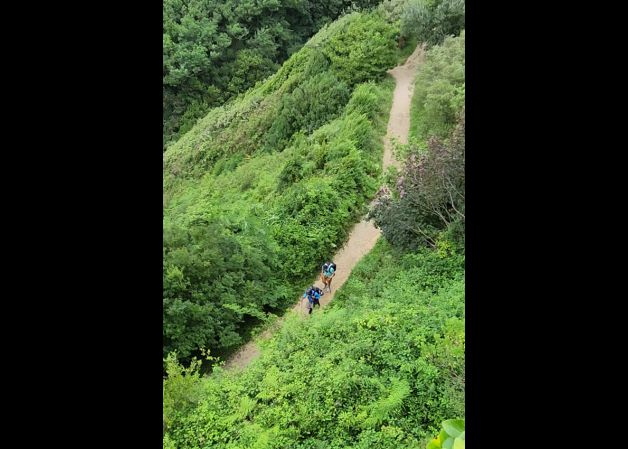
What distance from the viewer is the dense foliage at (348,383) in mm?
7074

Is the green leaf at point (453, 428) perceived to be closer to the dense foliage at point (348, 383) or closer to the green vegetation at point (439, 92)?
the dense foliage at point (348, 383)

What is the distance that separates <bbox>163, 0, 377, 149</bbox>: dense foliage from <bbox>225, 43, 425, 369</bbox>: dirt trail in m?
7.85

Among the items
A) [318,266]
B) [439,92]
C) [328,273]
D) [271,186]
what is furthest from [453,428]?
[439,92]

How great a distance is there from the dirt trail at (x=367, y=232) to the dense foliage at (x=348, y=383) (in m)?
0.87

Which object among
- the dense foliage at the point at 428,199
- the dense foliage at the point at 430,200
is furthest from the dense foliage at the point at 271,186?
the dense foliage at the point at 430,200

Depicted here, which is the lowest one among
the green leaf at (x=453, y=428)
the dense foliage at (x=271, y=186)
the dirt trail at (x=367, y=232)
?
the dirt trail at (x=367, y=232)

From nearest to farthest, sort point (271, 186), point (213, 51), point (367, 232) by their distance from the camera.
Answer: point (367, 232) → point (271, 186) → point (213, 51)

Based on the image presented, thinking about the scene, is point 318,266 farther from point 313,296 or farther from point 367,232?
point 313,296

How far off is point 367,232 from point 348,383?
5427 millimetres

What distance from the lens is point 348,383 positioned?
300 inches

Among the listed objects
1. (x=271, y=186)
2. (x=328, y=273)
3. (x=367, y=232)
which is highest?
(x=271, y=186)

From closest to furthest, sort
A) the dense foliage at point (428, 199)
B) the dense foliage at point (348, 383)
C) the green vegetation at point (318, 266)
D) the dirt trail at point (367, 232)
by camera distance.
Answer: the dense foliage at point (348, 383), the green vegetation at point (318, 266), the dense foliage at point (428, 199), the dirt trail at point (367, 232)
